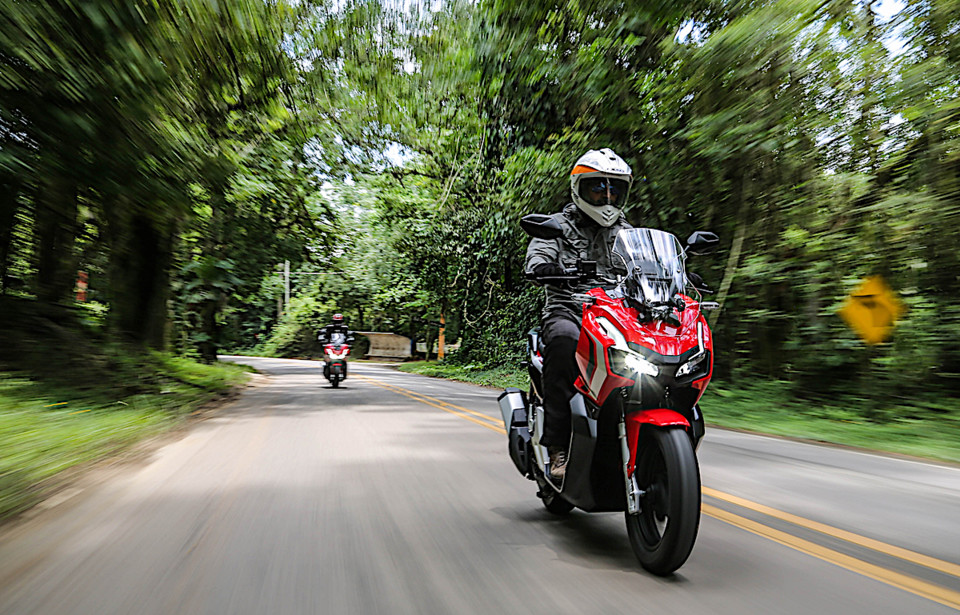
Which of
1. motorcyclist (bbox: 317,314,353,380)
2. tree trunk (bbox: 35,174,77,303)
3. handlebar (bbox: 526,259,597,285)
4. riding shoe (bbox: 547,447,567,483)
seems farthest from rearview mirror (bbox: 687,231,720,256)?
motorcyclist (bbox: 317,314,353,380)

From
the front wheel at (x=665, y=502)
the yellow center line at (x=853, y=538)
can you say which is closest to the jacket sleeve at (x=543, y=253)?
the front wheel at (x=665, y=502)

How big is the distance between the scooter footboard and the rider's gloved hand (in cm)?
123

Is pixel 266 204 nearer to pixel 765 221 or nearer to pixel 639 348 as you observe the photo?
pixel 765 221

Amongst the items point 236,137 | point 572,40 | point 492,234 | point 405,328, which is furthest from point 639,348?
point 405,328

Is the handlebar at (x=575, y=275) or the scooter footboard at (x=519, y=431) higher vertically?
the handlebar at (x=575, y=275)

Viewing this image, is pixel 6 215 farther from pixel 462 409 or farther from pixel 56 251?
pixel 462 409

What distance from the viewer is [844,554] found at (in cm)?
353

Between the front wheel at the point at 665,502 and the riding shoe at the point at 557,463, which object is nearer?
the front wheel at the point at 665,502

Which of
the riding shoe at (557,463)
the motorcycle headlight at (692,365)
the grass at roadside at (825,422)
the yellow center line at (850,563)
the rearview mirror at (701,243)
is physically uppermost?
the rearview mirror at (701,243)

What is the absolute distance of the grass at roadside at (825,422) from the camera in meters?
7.62

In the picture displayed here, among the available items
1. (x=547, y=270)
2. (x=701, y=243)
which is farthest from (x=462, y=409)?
(x=701, y=243)

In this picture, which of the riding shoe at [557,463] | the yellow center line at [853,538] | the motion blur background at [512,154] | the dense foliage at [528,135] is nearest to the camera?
the yellow center line at [853,538]

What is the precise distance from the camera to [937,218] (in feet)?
28.9

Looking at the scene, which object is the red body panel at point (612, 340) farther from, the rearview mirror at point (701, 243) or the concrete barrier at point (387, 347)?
the concrete barrier at point (387, 347)
